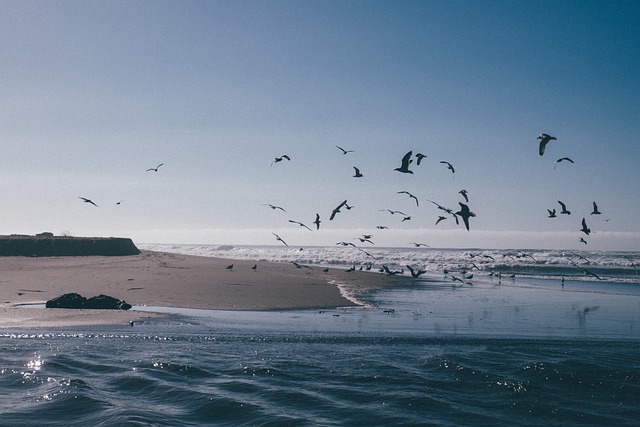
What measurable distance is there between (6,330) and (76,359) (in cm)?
427

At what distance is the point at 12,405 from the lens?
32.0ft

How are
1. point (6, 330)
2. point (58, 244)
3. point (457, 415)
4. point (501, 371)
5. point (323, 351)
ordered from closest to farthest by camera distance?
1. point (457, 415)
2. point (501, 371)
3. point (323, 351)
4. point (6, 330)
5. point (58, 244)

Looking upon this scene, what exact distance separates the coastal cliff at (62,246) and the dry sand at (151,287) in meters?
3.11

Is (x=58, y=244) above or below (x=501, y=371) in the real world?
above

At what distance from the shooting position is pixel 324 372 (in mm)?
12367

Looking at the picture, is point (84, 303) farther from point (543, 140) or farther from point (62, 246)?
point (62, 246)

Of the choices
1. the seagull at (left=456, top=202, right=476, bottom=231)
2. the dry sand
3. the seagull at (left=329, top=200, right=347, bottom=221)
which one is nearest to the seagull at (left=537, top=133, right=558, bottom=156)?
the seagull at (left=456, top=202, right=476, bottom=231)

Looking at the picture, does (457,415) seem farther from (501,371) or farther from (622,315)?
(622,315)

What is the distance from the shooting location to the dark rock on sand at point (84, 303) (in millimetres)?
19797

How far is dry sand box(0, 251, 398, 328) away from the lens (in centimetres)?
1889

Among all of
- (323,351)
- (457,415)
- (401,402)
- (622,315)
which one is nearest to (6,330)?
(323,351)

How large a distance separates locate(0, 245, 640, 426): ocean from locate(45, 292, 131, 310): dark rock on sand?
7.63 ft

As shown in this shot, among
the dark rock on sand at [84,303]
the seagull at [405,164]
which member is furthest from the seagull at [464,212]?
the dark rock on sand at [84,303]

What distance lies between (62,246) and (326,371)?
36.0 metres
